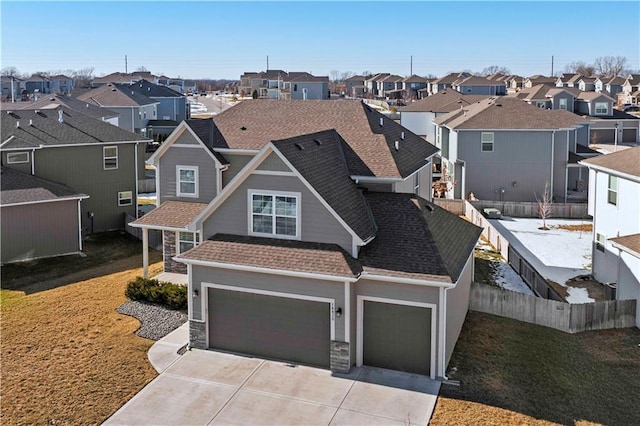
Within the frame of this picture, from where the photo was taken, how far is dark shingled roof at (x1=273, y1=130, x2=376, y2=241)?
1647 centimetres

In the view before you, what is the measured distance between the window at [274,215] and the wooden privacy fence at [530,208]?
74.5 ft

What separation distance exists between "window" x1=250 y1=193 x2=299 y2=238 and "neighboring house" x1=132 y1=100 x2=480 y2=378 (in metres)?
0.03

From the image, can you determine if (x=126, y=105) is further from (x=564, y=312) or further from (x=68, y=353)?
(x=564, y=312)

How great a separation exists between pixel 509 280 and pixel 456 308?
7.43m

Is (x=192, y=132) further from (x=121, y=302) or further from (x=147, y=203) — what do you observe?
(x=147, y=203)

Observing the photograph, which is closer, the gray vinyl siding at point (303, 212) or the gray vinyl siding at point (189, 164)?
the gray vinyl siding at point (303, 212)

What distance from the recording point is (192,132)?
2331 centimetres

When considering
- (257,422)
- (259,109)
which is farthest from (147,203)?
(257,422)

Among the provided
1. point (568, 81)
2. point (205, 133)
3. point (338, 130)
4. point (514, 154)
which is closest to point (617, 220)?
point (338, 130)

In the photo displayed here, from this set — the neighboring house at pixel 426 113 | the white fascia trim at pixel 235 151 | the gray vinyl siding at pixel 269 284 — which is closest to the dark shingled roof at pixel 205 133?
the white fascia trim at pixel 235 151

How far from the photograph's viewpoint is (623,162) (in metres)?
22.7

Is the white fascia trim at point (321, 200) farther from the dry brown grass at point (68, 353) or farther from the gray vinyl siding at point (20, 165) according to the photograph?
the gray vinyl siding at point (20, 165)

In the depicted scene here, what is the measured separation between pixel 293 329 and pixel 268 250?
2.24 m

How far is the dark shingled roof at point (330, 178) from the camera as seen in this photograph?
16.5m
